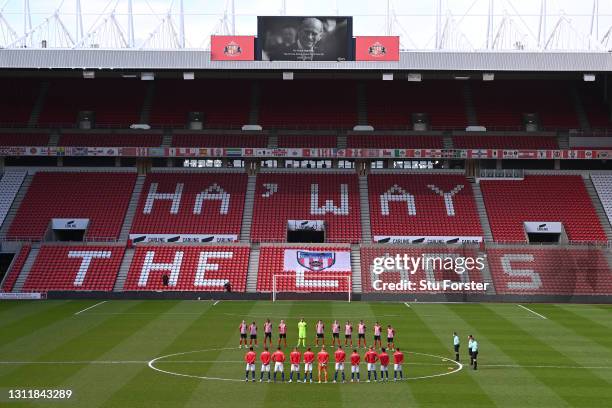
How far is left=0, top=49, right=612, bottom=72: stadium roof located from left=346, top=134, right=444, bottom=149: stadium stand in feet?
30.7

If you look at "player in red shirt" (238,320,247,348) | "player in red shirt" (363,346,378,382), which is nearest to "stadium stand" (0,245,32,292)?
"player in red shirt" (238,320,247,348)

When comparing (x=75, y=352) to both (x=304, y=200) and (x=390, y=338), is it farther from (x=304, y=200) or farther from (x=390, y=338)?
(x=304, y=200)

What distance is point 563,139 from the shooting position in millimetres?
69125

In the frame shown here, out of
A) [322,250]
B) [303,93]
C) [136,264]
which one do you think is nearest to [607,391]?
[322,250]

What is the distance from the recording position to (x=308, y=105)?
71625 mm

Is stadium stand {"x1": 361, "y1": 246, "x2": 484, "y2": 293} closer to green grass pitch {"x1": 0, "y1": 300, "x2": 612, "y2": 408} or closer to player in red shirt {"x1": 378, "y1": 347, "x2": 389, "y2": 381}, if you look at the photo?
green grass pitch {"x1": 0, "y1": 300, "x2": 612, "y2": 408}

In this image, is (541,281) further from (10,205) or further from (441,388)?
(10,205)

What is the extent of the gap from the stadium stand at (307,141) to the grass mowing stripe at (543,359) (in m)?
22.7

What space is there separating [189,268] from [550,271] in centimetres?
2330

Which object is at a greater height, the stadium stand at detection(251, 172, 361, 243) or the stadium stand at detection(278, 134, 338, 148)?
the stadium stand at detection(278, 134, 338, 148)

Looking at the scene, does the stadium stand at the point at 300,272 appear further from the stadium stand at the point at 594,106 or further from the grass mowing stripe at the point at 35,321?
the stadium stand at the point at 594,106

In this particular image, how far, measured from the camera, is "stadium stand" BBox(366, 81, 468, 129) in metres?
70.6

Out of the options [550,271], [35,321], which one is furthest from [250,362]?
[550,271]

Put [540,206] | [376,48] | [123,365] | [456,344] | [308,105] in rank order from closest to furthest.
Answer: [123,365]
[456,344]
[376,48]
[540,206]
[308,105]
